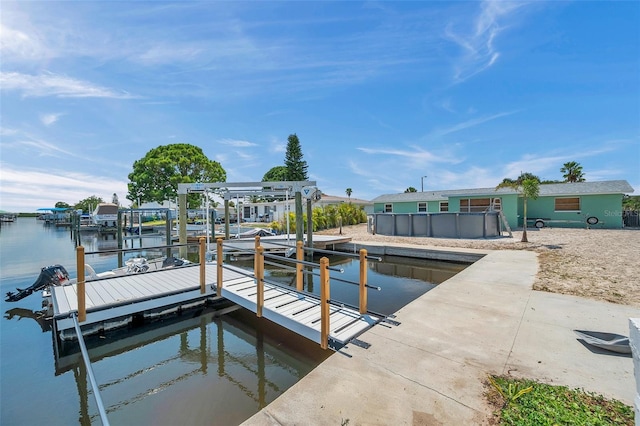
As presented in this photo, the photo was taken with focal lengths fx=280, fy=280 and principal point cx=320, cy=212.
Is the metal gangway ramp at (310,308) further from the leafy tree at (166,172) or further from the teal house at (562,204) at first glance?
the leafy tree at (166,172)

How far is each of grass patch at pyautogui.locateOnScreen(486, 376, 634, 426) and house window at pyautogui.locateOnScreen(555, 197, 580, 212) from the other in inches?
858

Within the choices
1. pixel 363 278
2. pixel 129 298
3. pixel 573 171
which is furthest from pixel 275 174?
pixel 363 278

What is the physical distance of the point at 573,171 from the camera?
2975 cm

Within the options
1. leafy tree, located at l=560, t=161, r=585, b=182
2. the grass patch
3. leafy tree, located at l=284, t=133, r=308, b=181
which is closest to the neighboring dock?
the grass patch

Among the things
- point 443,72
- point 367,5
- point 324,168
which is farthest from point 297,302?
point 324,168

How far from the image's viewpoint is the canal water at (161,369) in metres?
3.07

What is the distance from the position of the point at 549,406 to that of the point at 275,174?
47371 mm

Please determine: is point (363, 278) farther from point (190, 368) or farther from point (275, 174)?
point (275, 174)

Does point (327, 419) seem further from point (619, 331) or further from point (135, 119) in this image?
point (135, 119)

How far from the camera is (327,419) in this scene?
6.93ft

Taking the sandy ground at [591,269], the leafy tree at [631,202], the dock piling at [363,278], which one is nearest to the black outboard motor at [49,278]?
the dock piling at [363,278]

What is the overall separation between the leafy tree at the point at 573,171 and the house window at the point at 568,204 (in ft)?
50.5

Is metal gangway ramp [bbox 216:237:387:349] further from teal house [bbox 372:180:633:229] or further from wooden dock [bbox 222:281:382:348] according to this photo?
teal house [bbox 372:180:633:229]

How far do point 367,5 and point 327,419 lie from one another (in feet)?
34.9
